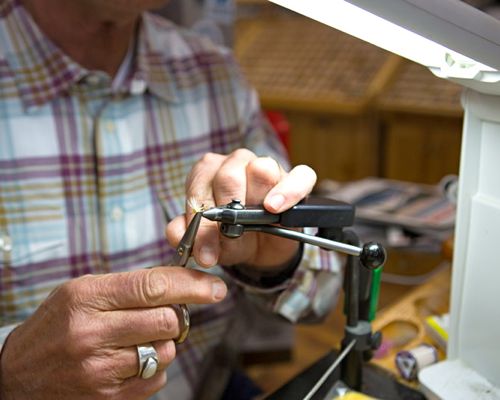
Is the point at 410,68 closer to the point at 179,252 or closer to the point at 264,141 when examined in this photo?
the point at 264,141

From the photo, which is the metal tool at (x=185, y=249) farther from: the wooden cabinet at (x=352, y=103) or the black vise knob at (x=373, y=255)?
the wooden cabinet at (x=352, y=103)

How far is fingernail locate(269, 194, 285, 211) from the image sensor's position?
473 millimetres

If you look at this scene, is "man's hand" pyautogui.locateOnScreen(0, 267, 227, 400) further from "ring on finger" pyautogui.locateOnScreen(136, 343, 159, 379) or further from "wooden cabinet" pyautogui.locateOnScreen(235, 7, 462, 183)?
"wooden cabinet" pyautogui.locateOnScreen(235, 7, 462, 183)

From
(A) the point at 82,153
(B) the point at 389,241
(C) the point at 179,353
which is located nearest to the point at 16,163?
(A) the point at 82,153

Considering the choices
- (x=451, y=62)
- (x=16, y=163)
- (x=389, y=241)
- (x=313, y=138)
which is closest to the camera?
(x=451, y=62)

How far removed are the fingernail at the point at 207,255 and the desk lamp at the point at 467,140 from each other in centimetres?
23

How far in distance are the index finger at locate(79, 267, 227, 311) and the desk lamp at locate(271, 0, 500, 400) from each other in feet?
0.80

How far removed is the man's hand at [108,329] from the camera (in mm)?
484

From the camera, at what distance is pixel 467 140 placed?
0.51 metres

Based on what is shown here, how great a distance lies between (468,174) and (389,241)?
0.81m

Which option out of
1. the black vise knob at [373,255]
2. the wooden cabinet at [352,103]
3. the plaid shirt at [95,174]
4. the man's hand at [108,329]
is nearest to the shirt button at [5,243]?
the plaid shirt at [95,174]

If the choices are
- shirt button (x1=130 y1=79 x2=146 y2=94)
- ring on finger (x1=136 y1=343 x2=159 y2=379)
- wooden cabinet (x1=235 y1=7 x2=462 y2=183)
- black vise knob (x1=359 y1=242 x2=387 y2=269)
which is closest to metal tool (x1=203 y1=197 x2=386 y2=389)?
black vise knob (x1=359 y1=242 x2=387 y2=269)

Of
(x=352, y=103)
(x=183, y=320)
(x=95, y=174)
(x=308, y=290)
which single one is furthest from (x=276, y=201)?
(x=352, y=103)

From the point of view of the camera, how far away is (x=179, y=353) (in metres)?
0.85
